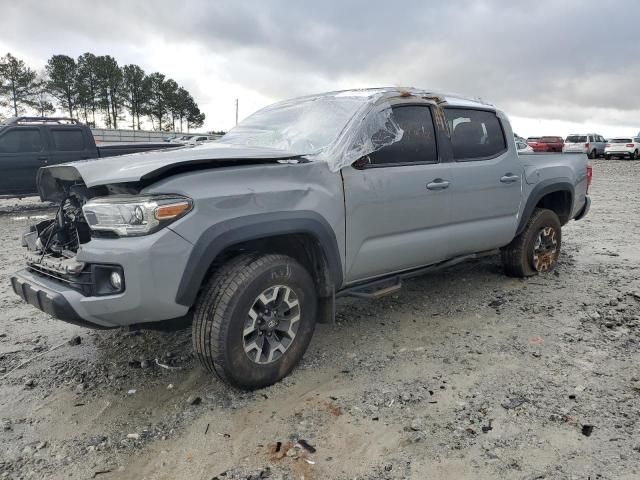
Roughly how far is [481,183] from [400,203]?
3.45 ft

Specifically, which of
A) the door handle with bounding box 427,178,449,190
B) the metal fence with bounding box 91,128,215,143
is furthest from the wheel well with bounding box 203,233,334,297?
the metal fence with bounding box 91,128,215,143

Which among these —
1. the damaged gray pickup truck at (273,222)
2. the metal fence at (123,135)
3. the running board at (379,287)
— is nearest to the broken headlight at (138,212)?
the damaged gray pickup truck at (273,222)

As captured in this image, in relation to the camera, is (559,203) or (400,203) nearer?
(400,203)

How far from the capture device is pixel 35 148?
1029 centimetres

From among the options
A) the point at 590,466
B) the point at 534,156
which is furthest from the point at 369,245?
the point at 534,156

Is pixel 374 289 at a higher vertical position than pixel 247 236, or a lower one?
lower

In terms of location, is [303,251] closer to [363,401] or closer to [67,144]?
[363,401]

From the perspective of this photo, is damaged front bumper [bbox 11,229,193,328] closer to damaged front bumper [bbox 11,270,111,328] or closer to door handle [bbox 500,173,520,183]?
damaged front bumper [bbox 11,270,111,328]

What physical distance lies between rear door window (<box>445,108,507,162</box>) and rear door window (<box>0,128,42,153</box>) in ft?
30.4

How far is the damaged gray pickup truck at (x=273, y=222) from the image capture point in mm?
2604

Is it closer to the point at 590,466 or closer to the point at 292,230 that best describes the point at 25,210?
the point at 292,230

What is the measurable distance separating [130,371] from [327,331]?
58.6 inches

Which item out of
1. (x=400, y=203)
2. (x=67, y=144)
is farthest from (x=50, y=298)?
(x=67, y=144)

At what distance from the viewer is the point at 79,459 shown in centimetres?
247
